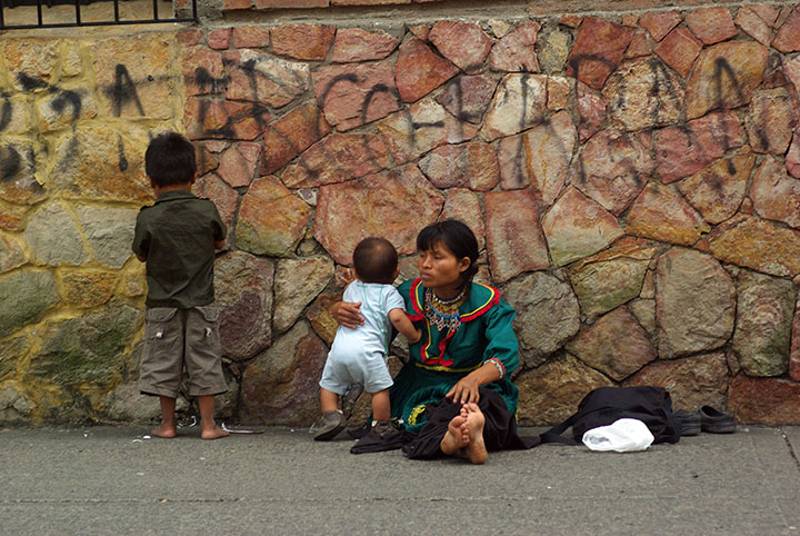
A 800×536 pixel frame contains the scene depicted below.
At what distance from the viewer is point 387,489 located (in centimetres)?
461

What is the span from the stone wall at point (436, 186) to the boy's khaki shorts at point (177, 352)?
279 millimetres

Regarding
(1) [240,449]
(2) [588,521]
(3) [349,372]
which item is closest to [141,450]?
(1) [240,449]

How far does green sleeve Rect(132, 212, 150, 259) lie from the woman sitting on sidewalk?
83cm

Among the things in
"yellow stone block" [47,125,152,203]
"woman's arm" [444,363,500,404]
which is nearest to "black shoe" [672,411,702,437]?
"woman's arm" [444,363,500,404]

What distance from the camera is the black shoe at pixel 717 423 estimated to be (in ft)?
17.8

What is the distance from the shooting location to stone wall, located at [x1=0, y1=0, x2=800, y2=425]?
5.56 m

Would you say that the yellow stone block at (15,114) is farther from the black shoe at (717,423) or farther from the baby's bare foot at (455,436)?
the black shoe at (717,423)

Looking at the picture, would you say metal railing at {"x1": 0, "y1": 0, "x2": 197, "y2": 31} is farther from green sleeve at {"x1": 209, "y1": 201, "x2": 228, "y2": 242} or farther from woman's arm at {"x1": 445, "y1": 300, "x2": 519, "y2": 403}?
woman's arm at {"x1": 445, "y1": 300, "x2": 519, "y2": 403}

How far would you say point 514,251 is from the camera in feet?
18.7

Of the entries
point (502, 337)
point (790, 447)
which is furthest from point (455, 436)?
point (790, 447)

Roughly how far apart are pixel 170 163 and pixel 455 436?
5.54ft

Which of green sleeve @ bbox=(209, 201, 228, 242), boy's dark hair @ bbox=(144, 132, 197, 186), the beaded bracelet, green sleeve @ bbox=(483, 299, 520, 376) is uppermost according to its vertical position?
boy's dark hair @ bbox=(144, 132, 197, 186)

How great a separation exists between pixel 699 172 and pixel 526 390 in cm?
117

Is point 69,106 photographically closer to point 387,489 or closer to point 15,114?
point 15,114
